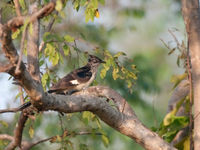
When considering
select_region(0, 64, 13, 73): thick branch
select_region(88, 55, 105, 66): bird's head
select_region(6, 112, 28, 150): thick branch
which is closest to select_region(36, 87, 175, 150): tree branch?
select_region(6, 112, 28, 150): thick branch

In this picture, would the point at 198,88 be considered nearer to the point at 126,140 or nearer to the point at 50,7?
the point at 50,7

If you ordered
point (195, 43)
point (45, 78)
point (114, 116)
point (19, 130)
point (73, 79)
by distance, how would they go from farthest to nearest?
point (73, 79)
point (195, 43)
point (45, 78)
point (114, 116)
point (19, 130)

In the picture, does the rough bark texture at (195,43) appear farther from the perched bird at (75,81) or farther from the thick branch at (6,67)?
the thick branch at (6,67)

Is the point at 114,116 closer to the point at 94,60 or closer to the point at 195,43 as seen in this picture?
the point at 195,43

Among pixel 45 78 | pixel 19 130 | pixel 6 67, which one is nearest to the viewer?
pixel 6 67

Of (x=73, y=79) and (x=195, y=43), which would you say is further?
(x=73, y=79)

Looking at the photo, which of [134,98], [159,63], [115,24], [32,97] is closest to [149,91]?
[134,98]

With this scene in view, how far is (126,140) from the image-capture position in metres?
12.3

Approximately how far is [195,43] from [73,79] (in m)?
1.88

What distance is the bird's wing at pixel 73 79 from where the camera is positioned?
6.23 metres

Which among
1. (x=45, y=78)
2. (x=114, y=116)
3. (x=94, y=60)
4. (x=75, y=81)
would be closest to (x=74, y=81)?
(x=75, y=81)

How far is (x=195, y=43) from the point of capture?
608cm

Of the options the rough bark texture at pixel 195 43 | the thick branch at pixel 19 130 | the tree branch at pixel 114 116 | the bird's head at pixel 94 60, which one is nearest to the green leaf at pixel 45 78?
the tree branch at pixel 114 116

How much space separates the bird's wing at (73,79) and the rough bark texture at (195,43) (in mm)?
1683
